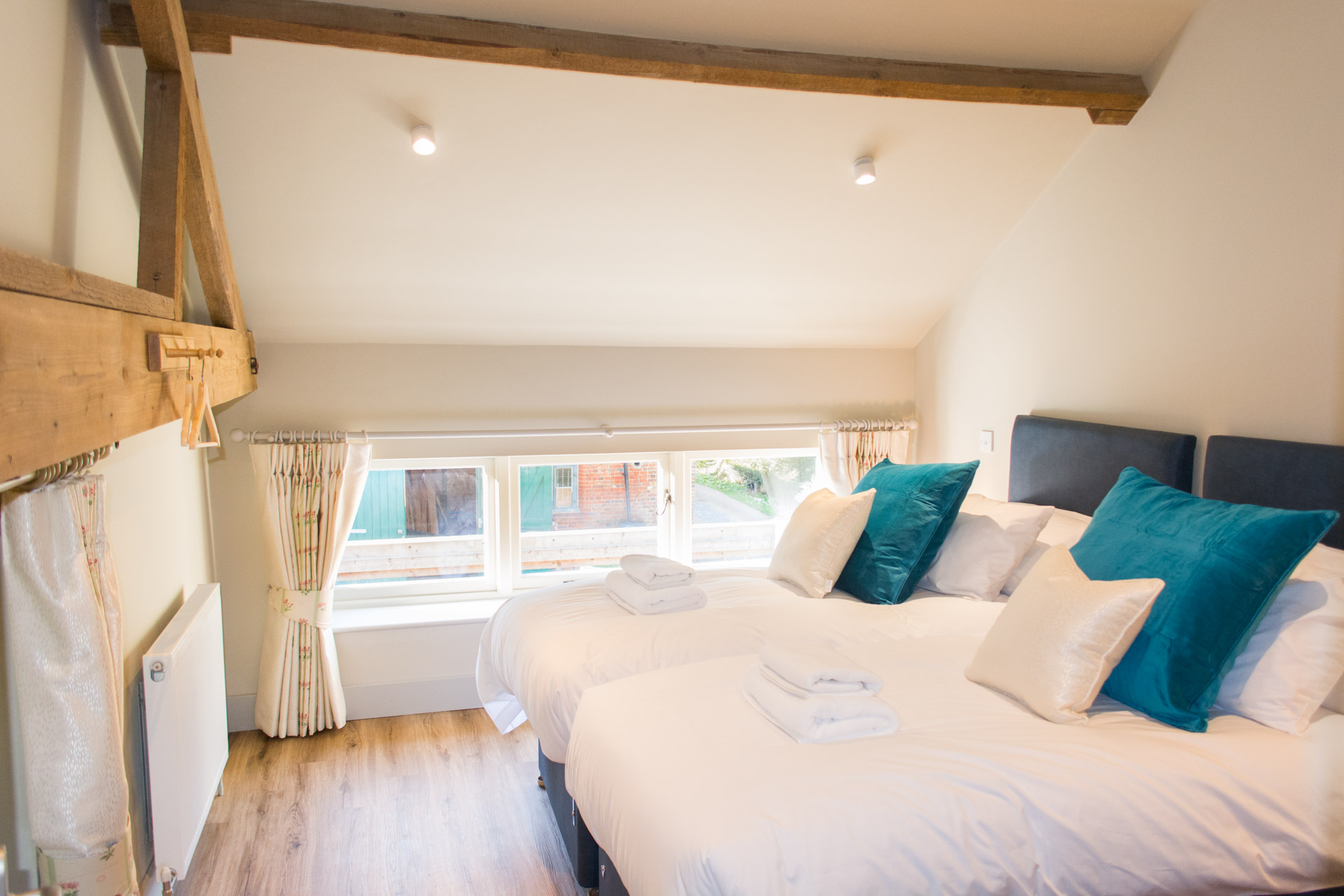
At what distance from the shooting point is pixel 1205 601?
186 cm

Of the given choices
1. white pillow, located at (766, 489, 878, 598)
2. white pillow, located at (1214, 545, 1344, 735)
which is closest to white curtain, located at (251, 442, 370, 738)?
white pillow, located at (766, 489, 878, 598)

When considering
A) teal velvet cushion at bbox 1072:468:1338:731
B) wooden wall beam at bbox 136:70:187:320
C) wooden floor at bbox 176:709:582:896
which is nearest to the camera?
teal velvet cushion at bbox 1072:468:1338:731

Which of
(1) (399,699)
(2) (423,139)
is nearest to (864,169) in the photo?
(2) (423,139)

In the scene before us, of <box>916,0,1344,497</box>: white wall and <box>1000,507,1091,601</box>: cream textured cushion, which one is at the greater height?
<box>916,0,1344,497</box>: white wall

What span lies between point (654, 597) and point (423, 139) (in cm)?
160

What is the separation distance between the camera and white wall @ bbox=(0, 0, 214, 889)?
1596mm

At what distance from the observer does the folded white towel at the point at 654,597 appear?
8.73 feet

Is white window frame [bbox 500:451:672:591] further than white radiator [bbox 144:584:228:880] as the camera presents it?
Yes

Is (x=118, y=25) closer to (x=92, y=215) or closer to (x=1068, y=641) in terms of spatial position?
(x=92, y=215)

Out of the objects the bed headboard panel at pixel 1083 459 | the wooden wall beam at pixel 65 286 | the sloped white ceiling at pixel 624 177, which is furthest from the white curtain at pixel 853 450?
the wooden wall beam at pixel 65 286

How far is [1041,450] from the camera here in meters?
3.30

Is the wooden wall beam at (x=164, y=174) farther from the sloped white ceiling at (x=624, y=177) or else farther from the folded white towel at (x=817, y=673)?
the folded white towel at (x=817, y=673)

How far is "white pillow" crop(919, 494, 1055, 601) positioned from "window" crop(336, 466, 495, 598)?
2.11 metres

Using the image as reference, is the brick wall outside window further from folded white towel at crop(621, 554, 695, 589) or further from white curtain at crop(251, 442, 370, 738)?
folded white towel at crop(621, 554, 695, 589)
